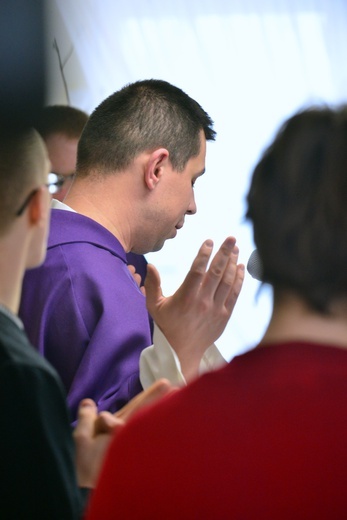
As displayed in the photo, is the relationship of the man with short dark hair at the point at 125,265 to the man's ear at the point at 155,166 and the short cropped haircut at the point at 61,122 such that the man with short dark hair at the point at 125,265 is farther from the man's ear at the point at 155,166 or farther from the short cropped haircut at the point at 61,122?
the short cropped haircut at the point at 61,122

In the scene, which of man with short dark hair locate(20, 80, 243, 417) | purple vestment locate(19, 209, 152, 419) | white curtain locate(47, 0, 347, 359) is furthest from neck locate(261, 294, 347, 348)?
white curtain locate(47, 0, 347, 359)

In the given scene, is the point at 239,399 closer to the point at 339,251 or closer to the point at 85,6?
the point at 339,251

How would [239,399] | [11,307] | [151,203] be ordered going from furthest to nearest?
[151,203] → [11,307] → [239,399]

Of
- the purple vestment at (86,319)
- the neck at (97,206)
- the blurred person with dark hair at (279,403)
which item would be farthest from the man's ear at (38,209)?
the neck at (97,206)

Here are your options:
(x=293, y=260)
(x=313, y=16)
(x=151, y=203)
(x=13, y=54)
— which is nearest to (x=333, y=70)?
(x=313, y=16)

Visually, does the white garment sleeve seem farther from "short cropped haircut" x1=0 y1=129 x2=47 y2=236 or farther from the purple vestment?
"short cropped haircut" x1=0 y1=129 x2=47 y2=236

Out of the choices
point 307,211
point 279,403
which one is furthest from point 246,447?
point 307,211

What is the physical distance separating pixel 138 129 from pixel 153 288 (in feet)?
2.07

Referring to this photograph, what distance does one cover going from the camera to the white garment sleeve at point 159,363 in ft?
5.76

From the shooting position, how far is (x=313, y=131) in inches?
37.9

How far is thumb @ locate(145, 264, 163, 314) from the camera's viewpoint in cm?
175

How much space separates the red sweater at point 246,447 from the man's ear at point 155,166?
130 centimetres

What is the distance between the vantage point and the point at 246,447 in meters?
0.91

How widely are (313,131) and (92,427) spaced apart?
0.56m
